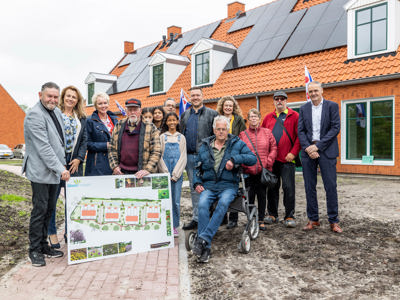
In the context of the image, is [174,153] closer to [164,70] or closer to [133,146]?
[133,146]

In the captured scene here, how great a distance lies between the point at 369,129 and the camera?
11.5 meters

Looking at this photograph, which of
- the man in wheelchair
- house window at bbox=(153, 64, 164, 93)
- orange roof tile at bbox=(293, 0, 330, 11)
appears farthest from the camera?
house window at bbox=(153, 64, 164, 93)

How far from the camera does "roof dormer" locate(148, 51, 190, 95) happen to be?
1878 centimetres

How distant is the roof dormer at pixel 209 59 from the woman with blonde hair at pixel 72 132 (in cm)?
1177

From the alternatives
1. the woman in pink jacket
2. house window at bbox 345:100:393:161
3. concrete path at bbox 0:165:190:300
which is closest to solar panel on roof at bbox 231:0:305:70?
house window at bbox 345:100:393:161

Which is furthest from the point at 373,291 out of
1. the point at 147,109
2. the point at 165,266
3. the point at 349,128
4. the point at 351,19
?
the point at 351,19

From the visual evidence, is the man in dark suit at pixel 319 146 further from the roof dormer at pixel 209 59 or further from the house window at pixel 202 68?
the house window at pixel 202 68

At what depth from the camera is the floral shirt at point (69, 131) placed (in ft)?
15.3

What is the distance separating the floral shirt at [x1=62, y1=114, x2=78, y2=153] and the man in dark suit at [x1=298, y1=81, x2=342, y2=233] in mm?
3336

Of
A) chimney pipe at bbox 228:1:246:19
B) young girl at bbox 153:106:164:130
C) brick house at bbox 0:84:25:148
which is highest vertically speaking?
chimney pipe at bbox 228:1:246:19

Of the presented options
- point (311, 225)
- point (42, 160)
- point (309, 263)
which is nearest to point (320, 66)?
point (311, 225)

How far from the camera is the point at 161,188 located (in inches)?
187

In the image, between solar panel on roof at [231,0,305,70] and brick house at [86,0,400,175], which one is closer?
brick house at [86,0,400,175]

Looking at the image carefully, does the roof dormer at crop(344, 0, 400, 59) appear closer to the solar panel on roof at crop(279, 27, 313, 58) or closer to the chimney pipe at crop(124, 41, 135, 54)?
the solar panel on roof at crop(279, 27, 313, 58)
